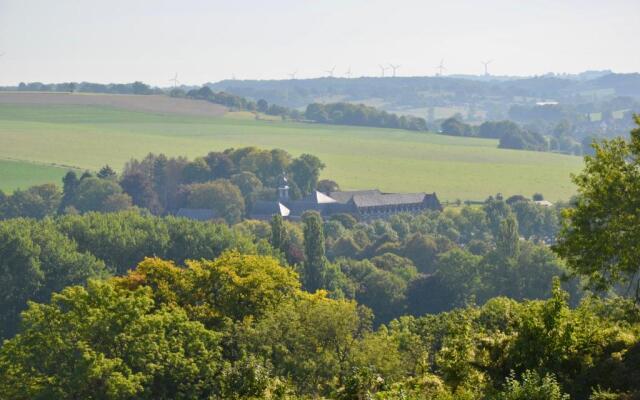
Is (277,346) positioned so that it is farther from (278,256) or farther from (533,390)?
(278,256)

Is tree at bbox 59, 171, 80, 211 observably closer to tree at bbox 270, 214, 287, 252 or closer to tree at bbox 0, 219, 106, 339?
tree at bbox 270, 214, 287, 252

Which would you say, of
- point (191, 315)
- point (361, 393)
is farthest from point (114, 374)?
point (361, 393)

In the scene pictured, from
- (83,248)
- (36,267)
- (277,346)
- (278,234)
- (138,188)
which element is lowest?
(138,188)

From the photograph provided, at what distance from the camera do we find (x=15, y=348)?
163 feet

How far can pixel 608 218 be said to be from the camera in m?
38.3

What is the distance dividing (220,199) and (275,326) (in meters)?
131

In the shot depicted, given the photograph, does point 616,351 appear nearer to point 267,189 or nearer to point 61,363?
point 61,363

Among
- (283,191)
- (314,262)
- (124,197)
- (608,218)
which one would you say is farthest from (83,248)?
(283,191)

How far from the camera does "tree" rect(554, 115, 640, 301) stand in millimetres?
37281

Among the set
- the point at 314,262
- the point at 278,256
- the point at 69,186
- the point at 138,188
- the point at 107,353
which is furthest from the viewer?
the point at 138,188

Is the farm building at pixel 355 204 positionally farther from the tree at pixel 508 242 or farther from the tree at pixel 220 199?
the tree at pixel 508 242

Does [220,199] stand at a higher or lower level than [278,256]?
lower

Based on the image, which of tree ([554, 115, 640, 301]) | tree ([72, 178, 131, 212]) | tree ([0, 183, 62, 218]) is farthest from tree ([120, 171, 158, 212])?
tree ([554, 115, 640, 301])

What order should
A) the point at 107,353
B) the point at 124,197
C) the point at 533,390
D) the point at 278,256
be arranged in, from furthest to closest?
1. the point at 124,197
2. the point at 278,256
3. the point at 107,353
4. the point at 533,390
